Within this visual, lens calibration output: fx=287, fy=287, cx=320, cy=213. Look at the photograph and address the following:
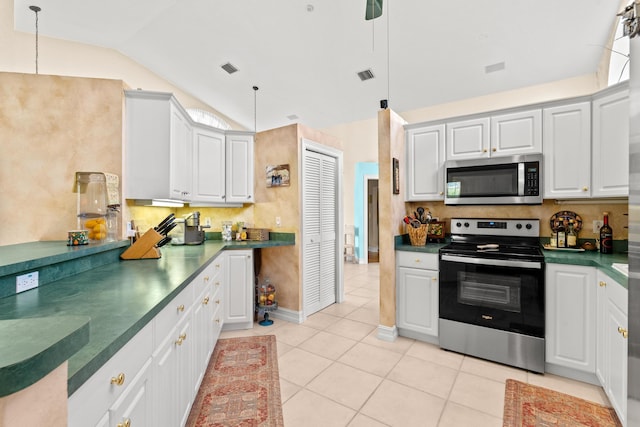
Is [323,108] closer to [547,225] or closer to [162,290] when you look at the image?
[547,225]

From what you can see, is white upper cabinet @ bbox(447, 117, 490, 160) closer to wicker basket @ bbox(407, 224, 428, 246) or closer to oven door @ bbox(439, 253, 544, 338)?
wicker basket @ bbox(407, 224, 428, 246)

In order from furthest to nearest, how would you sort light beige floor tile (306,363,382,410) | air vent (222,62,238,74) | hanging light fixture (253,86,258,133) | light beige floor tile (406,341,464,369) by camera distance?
hanging light fixture (253,86,258,133), air vent (222,62,238,74), light beige floor tile (406,341,464,369), light beige floor tile (306,363,382,410)

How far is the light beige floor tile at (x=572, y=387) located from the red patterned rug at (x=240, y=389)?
2010 millimetres

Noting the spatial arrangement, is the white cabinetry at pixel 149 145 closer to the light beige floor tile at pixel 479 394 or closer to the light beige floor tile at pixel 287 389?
the light beige floor tile at pixel 287 389

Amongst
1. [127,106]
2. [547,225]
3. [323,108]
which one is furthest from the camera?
[323,108]

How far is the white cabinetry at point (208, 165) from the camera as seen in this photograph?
3314mm

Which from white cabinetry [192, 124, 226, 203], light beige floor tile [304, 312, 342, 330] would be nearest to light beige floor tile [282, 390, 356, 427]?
light beige floor tile [304, 312, 342, 330]

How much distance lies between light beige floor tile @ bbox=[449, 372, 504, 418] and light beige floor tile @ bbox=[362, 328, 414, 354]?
56 centimetres

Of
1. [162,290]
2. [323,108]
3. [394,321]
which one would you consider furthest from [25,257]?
A: [323,108]

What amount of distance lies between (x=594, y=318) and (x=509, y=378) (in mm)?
765

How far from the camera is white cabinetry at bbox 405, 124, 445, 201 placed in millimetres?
3059

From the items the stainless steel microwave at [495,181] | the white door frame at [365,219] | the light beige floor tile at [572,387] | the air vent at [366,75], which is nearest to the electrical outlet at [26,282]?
the stainless steel microwave at [495,181]

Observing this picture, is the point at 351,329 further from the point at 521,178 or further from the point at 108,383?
the point at 108,383

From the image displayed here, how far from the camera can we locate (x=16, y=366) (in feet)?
1.34
